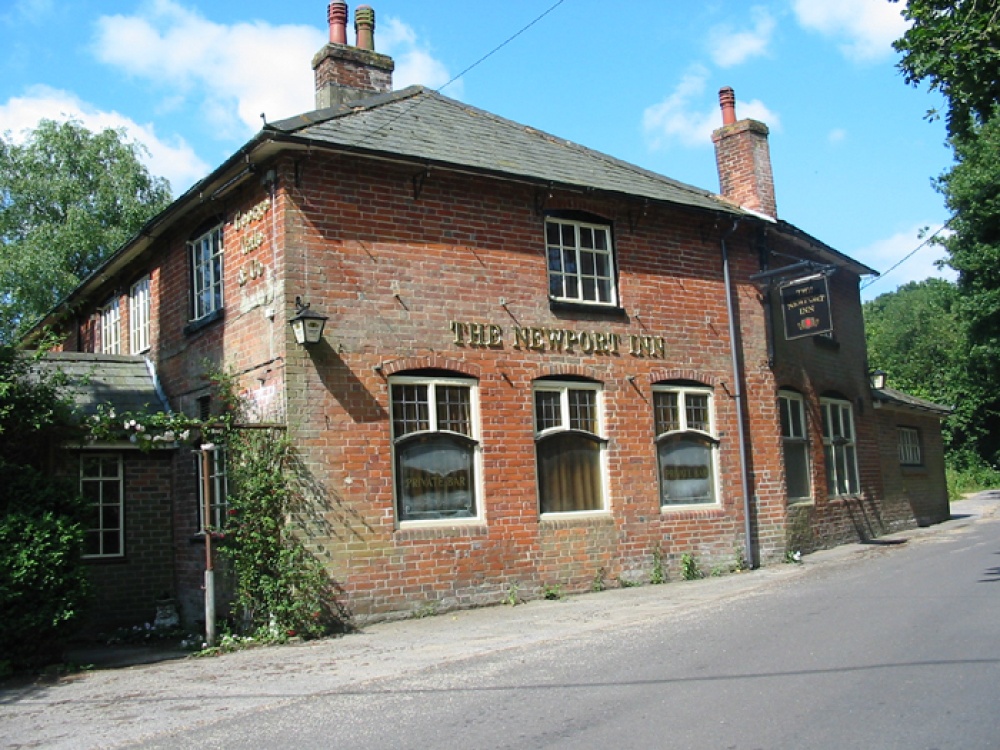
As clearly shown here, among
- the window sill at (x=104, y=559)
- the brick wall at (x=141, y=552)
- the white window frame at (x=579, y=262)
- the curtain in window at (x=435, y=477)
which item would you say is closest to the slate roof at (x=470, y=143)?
the white window frame at (x=579, y=262)

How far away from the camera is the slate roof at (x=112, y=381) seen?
1382cm

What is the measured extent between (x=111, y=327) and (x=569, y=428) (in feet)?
32.5

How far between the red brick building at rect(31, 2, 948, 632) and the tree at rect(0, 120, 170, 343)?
1278 centimetres

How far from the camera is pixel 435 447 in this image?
1198cm

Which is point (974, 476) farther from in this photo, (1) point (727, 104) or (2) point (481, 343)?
(2) point (481, 343)

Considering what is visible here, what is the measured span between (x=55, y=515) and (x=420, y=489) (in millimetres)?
4281

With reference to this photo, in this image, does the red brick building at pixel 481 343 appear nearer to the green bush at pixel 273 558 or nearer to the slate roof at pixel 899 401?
the green bush at pixel 273 558

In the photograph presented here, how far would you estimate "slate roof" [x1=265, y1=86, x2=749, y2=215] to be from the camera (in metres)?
12.0

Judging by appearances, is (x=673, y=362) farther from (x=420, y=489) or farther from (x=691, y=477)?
(x=420, y=489)

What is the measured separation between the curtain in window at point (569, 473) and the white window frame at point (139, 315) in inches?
288

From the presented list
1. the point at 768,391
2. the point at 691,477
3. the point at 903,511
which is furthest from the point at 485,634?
the point at 903,511

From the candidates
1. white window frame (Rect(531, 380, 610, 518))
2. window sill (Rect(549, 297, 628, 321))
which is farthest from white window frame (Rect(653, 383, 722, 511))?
window sill (Rect(549, 297, 628, 321))

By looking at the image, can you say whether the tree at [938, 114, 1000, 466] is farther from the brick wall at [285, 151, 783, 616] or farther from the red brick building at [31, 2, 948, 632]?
the brick wall at [285, 151, 783, 616]

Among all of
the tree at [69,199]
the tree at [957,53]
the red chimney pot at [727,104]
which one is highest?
the tree at [69,199]
